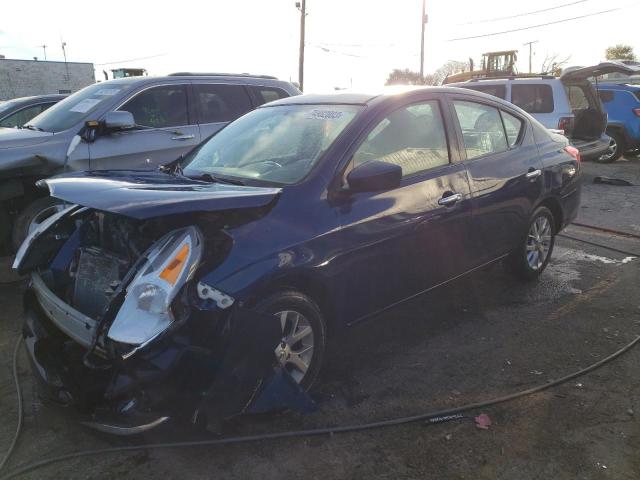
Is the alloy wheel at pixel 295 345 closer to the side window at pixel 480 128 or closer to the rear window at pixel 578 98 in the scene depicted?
the side window at pixel 480 128

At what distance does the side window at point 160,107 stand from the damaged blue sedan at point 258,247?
2055 millimetres

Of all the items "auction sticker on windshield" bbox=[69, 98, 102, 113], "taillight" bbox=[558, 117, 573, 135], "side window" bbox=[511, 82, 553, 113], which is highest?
"auction sticker on windshield" bbox=[69, 98, 102, 113]

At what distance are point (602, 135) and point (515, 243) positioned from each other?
8.42 meters

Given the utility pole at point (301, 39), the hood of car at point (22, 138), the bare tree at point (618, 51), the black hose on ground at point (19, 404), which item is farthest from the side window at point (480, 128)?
the bare tree at point (618, 51)

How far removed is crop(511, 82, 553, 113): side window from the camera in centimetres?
1048

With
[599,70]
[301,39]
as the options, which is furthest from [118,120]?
[301,39]

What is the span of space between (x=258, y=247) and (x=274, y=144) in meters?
1.16

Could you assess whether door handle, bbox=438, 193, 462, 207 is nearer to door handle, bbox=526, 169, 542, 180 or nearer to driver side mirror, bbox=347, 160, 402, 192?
driver side mirror, bbox=347, 160, 402, 192

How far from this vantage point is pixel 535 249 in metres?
5.04

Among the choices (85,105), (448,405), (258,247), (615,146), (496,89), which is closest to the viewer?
(258,247)

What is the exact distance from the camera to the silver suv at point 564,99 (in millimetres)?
10258

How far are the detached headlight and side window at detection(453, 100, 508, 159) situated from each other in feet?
8.04

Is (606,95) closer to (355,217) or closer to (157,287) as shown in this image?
(355,217)

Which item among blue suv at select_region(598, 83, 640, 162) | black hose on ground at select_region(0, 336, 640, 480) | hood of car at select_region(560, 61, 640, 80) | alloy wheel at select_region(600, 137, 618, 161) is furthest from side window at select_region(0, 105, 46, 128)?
alloy wheel at select_region(600, 137, 618, 161)
